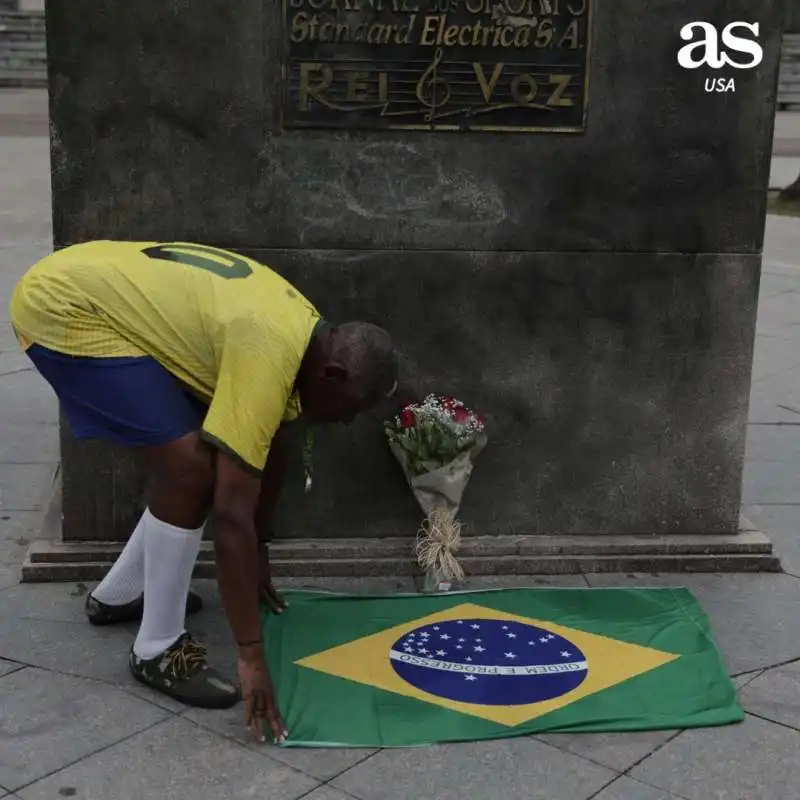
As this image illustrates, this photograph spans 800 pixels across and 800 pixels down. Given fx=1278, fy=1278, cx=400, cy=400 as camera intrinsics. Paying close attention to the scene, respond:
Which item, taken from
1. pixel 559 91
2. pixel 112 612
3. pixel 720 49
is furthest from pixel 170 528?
pixel 720 49

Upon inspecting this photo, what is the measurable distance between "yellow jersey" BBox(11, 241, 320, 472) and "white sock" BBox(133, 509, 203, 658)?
398mm

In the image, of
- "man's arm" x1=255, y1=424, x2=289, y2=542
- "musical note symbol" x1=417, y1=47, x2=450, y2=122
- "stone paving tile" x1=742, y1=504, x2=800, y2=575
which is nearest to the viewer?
"man's arm" x1=255, y1=424, x2=289, y2=542

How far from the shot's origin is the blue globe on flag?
3.76 meters

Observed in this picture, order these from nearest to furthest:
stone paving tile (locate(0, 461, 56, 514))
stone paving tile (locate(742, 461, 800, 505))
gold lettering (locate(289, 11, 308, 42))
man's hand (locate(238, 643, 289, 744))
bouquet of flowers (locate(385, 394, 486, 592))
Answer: man's hand (locate(238, 643, 289, 744)) < gold lettering (locate(289, 11, 308, 42)) < bouquet of flowers (locate(385, 394, 486, 592)) < stone paving tile (locate(0, 461, 56, 514)) < stone paving tile (locate(742, 461, 800, 505))

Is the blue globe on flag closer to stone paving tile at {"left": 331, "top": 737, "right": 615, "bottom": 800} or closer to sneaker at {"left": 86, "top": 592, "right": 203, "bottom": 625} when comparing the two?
stone paving tile at {"left": 331, "top": 737, "right": 615, "bottom": 800}

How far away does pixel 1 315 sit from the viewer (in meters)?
8.88

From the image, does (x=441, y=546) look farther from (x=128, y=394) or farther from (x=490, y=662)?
(x=128, y=394)

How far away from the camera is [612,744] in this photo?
11.5ft

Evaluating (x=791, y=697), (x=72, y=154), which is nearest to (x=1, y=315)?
(x=72, y=154)

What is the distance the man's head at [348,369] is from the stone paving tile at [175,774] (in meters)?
0.95

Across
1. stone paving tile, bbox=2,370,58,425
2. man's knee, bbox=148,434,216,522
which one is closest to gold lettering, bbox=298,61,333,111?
man's knee, bbox=148,434,216,522

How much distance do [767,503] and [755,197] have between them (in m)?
1.50

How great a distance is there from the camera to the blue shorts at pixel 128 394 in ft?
11.7

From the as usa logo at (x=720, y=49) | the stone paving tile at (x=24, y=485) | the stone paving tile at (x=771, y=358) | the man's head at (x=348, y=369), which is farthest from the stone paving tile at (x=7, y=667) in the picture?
the stone paving tile at (x=771, y=358)
